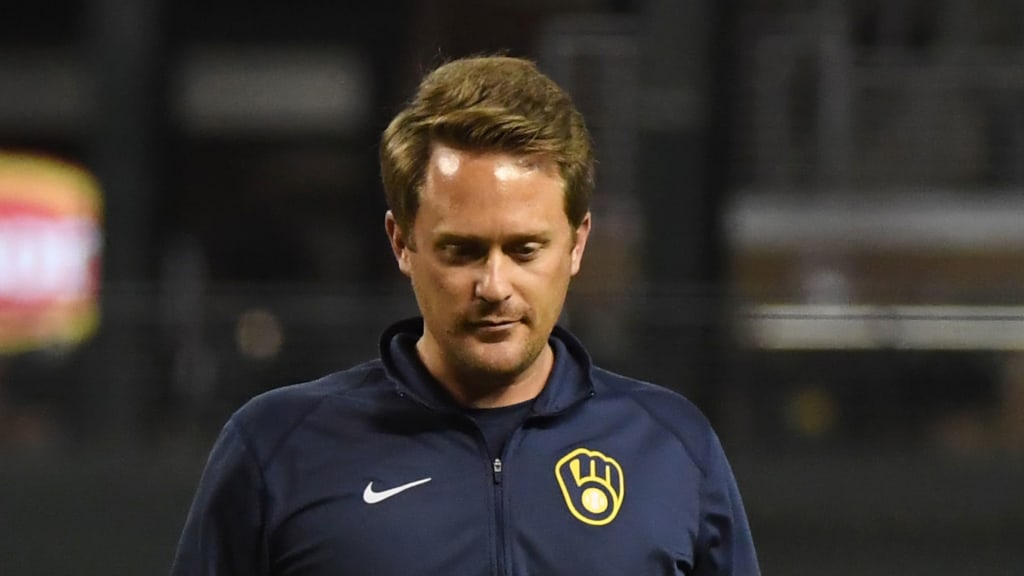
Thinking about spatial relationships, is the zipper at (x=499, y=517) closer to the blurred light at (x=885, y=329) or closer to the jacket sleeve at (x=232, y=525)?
the jacket sleeve at (x=232, y=525)

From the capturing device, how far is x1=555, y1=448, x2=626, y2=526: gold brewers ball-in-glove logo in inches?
78.8

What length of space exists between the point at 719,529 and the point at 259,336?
525cm

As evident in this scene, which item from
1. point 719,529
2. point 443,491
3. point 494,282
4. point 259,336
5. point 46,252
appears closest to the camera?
Answer: point 494,282

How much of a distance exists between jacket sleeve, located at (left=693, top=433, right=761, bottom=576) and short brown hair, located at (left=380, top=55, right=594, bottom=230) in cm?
39

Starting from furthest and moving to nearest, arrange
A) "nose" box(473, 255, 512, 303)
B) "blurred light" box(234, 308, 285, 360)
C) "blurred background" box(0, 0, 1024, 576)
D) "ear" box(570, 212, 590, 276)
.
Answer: "blurred light" box(234, 308, 285, 360)
"blurred background" box(0, 0, 1024, 576)
"ear" box(570, 212, 590, 276)
"nose" box(473, 255, 512, 303)

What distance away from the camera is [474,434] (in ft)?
6.64

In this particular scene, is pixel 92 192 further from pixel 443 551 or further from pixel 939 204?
pixel 443 551

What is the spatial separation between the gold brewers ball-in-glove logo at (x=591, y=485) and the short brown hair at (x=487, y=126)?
0.30 m

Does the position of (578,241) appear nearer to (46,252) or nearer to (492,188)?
(492,188)

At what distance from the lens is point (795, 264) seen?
24.3ft

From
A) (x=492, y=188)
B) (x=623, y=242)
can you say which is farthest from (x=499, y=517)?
(x=623, y=242)

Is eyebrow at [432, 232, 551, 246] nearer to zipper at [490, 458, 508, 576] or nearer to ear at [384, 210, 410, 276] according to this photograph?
ear at [384, 210, 410, 276]

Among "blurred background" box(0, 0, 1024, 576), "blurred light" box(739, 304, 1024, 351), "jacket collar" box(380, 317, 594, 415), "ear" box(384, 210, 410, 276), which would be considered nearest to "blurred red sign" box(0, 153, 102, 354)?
"blurred background" box(0, 0, 1024, 576)

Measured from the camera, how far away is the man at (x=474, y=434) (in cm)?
192
